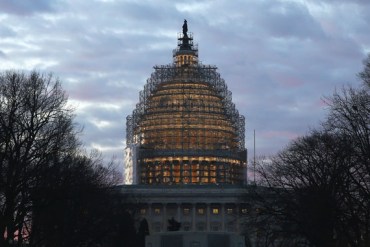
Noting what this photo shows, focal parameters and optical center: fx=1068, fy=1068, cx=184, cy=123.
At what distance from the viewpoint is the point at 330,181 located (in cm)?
7856

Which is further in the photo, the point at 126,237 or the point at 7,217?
the point at 126,237

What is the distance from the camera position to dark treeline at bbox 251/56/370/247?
65.0 metres

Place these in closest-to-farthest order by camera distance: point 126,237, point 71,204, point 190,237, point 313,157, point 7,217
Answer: point 7,217, point 71,204, point 313,157, point 126,237, point 190,237

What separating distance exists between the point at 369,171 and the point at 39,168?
1943 centimetres

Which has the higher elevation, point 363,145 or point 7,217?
point 363,145

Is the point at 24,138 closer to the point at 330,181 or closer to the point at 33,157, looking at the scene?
the point at 33,157

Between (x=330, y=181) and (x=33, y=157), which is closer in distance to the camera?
(x=33, y=157)

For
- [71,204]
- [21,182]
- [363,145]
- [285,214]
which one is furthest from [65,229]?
[363,145]

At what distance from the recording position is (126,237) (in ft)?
349

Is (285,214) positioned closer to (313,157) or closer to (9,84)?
(313,157)

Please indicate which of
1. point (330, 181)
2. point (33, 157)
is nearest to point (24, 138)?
point (33, 157)

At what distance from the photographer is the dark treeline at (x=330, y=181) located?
65.0m

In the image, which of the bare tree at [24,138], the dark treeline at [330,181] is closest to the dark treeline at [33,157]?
the bare tree at [24,138]

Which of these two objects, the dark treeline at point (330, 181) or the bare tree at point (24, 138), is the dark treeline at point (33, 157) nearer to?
the bare tree at point (24, 138)
